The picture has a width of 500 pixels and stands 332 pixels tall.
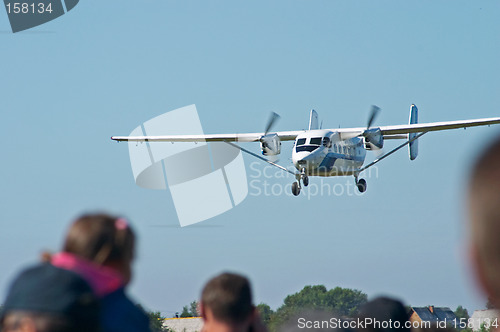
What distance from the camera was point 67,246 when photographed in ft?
9.62

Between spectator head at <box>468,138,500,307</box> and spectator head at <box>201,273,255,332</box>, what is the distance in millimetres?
2464

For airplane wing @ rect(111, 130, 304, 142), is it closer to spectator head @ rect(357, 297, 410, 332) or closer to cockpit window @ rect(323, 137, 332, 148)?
cockpit window @ rect(323, 137, 332, 148)

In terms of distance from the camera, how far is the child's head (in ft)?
9.53

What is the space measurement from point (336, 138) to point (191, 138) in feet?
44.2

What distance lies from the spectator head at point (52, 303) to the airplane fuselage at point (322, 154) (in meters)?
39.3

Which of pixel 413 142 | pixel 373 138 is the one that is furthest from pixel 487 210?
pixel 413 142

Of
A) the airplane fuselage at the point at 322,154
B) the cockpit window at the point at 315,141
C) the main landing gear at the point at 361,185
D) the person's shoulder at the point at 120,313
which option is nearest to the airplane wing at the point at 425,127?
the airplane fuselage at the point at 322,154

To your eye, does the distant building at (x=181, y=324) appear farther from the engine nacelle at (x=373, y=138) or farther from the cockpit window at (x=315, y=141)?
the cockpit window at (x=315, y=141)

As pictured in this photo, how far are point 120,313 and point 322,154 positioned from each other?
39.7 m

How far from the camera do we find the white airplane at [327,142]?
42.4 metres

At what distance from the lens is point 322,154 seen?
42.4 metres

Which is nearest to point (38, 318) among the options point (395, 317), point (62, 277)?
point (62, 277)

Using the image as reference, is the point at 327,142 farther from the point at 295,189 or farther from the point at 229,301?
the point at 229,301

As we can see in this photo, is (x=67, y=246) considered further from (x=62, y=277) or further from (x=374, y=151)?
(x=374, y=151)
